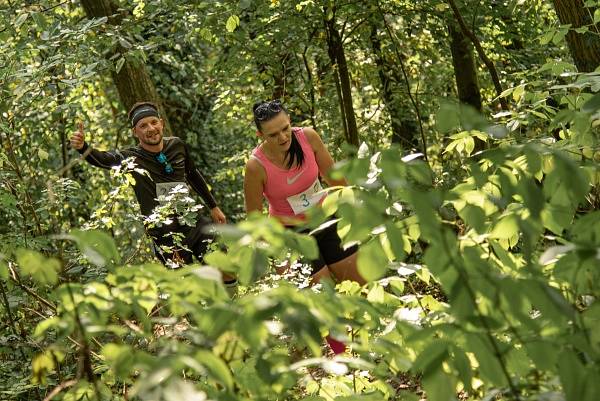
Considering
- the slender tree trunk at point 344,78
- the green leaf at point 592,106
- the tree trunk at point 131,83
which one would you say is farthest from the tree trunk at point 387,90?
the green leaf at point 592,106

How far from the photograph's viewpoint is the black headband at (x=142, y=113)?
6254mm

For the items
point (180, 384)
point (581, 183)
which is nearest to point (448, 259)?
point (581, 183)

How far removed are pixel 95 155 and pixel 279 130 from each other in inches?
64.2

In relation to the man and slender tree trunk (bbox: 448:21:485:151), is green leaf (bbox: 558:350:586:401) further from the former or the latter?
slender tree trunk (bbox: 448:21:485:151)

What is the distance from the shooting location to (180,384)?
1.52 m

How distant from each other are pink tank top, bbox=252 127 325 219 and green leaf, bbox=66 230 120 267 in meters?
3.20

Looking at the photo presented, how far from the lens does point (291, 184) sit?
17.0 ft

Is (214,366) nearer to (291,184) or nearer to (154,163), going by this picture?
(291,184)

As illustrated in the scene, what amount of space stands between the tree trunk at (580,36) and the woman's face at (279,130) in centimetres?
171

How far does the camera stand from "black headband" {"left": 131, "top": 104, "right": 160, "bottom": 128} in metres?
6.25

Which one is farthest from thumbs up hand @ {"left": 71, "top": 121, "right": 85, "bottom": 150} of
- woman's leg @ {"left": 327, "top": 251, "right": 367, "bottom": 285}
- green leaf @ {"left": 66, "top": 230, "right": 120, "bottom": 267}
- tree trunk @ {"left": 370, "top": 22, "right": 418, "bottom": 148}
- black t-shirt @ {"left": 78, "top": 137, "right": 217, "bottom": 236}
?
tree trunk @ {"left": 370, "top": 22, "right": 418, "bottom": 148}

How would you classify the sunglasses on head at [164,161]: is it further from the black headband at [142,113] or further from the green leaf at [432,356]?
the green leaf at [432,356]

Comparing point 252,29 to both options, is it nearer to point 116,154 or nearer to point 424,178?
point 116,154

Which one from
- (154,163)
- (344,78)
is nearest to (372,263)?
(154,163)
